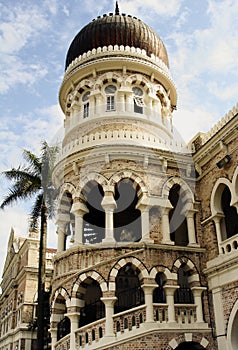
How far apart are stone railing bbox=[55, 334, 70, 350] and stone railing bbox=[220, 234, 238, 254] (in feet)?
19.2

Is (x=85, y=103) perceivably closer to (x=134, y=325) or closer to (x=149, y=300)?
(x=149, y=300)

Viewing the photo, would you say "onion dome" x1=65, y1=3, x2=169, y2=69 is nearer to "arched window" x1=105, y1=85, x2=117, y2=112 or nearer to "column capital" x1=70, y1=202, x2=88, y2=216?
"arched window" x1=105, y1=85, x2=117, y2=112

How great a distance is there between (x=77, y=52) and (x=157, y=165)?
24.5 feet

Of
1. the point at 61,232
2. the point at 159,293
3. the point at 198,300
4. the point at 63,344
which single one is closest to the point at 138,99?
the point at 61,232

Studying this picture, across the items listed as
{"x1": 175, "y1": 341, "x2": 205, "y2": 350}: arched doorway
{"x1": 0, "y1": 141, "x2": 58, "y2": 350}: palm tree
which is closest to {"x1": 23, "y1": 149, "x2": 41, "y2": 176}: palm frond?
{"x1": 0, "y1": 141, "x2": 58, "y2": 350}: palm tree

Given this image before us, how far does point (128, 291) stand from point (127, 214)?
372cm

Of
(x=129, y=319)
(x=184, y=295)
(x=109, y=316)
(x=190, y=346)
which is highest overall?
(x=184, y=295)

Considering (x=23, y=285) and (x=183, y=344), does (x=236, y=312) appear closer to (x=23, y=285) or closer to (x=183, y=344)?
(x=183, y=344)

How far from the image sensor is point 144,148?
16.2m

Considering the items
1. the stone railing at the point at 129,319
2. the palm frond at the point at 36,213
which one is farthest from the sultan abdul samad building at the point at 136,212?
the palm frond at the point at 36,213

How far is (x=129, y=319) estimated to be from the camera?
13.4m

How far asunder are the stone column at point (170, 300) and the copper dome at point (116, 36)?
10.9 meters

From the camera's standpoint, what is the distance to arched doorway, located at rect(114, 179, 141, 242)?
16.8 meters

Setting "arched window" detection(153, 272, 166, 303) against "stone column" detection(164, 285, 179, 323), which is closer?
"stone column" detection(164, 285, 179, 323)
